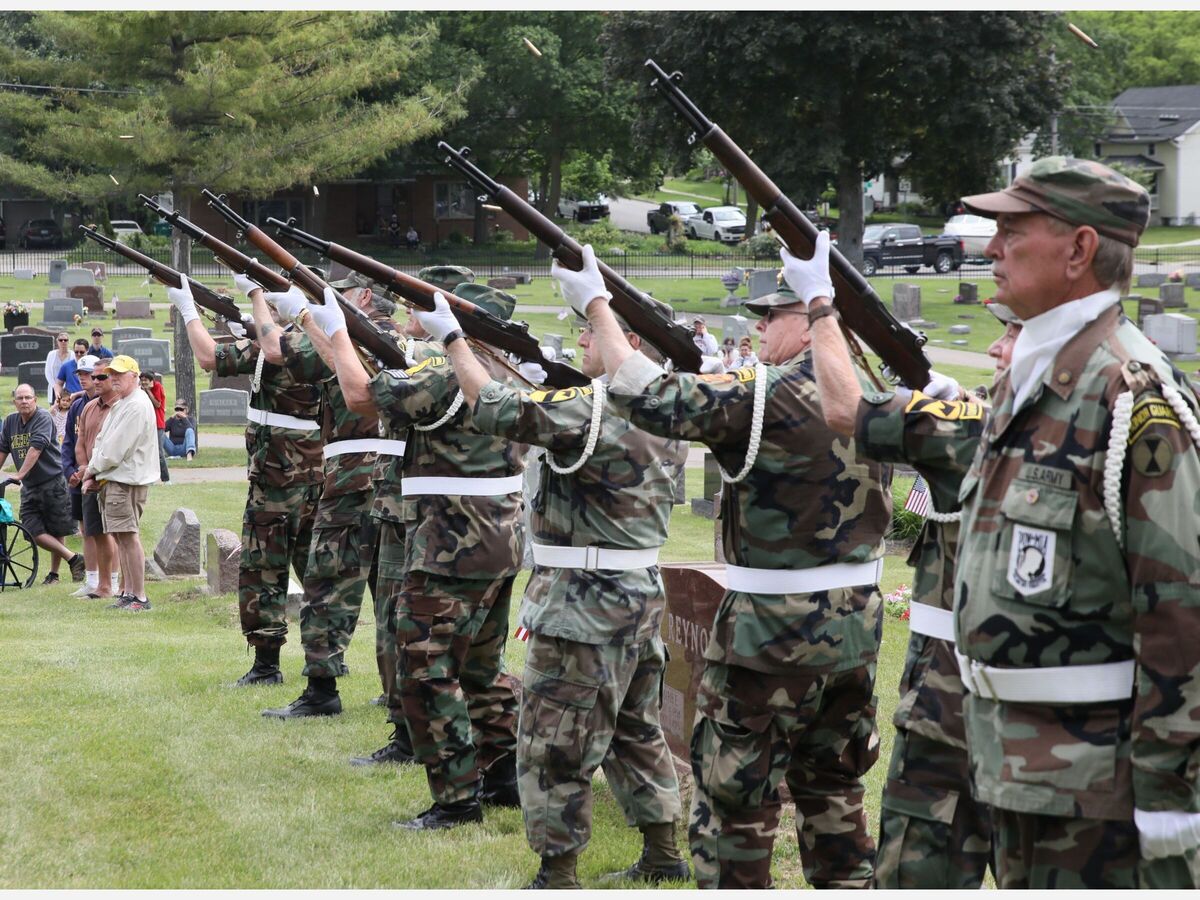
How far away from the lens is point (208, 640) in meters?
12.0

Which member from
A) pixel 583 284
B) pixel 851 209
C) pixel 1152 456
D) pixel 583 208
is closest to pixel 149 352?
pixel 851 209

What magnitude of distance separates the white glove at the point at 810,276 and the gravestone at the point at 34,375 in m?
26.1

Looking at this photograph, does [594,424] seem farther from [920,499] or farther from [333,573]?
[333,573]

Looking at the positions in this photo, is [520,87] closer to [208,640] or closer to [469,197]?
[469,197]

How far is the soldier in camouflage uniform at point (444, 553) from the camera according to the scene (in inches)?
274

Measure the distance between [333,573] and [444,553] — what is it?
241 cm

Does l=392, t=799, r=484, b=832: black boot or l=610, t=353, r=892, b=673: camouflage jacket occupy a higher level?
l=610, t=353, r=892, b=673: camouflage jacket

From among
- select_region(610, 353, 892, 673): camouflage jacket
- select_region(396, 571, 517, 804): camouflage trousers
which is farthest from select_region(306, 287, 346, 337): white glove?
select_region(610, 353, 892, 673): camouflage jacket

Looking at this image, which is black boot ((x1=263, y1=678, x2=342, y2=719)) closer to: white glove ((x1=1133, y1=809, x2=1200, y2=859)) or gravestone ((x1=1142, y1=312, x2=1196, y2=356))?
white glove ((x1=1133, y1=809, x2=1200, y2=859))

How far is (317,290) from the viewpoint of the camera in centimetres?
931

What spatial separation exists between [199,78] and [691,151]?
74.7 feet

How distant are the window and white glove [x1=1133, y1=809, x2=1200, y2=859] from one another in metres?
65.7

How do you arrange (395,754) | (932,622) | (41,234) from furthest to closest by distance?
(41,234), (395,754), (932,622)

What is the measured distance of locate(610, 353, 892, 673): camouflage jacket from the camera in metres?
4.98
